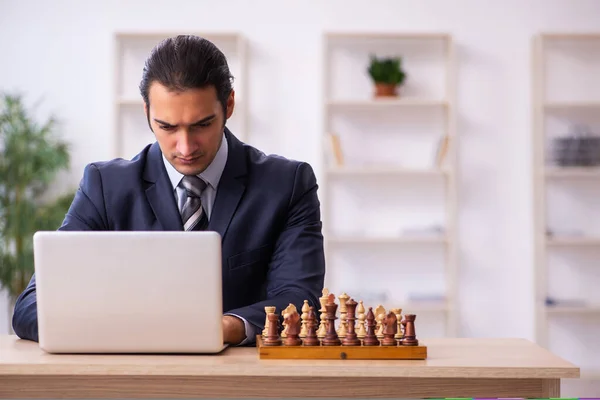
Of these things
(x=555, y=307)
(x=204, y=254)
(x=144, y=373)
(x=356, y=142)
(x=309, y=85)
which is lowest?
(x=555, y=307)

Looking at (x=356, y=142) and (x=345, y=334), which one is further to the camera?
(x=356, y=142)

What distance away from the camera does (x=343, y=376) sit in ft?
5.19

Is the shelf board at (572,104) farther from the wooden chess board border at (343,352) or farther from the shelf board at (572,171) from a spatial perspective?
the wooden chess board border at (343,352)

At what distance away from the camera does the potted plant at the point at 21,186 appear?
4.86 m

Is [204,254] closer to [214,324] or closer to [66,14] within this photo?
[214,324]

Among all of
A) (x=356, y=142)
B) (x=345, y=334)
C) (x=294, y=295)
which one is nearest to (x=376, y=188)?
(x=356, y=142)

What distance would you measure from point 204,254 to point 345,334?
324 mm

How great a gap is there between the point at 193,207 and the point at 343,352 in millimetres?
698

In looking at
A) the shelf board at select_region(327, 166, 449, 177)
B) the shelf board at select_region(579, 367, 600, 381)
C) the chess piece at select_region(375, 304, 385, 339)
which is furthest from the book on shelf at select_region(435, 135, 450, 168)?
the chess piece at select_region(375, 304, 385, 339)

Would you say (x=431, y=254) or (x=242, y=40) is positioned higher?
(x=242, y=40)

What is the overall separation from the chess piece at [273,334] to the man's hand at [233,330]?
0.14m

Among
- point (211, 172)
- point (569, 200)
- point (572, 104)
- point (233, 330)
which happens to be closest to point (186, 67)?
point (211, 172)

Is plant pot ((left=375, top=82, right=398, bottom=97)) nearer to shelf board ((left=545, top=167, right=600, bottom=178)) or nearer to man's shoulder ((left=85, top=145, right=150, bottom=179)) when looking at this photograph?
shelf board ((left=545, top=167, right=600, bottom=178))

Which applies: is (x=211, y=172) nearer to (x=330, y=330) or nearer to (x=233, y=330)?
(x=233, y=330)
